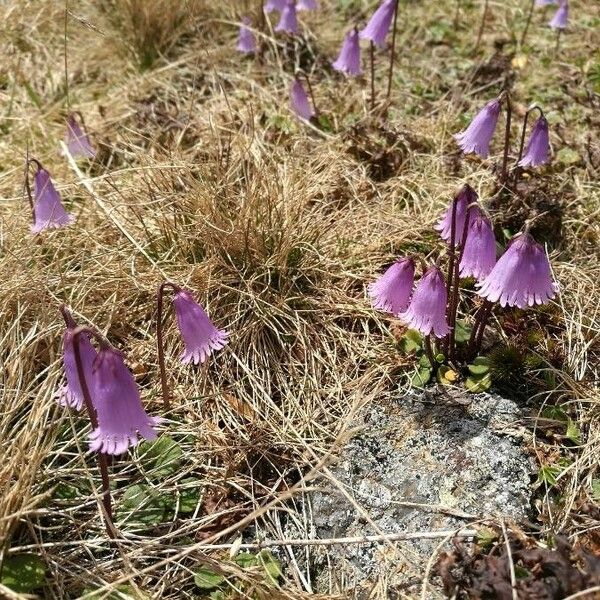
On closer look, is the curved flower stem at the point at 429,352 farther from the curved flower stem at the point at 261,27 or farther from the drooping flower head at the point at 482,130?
the curved flower stem at the point at 261,27

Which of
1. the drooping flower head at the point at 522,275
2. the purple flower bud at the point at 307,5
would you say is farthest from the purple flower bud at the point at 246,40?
the drooping flower head at the point at 522,275

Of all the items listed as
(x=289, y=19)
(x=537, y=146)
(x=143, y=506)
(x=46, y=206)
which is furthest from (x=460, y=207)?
(x=289, y=19)

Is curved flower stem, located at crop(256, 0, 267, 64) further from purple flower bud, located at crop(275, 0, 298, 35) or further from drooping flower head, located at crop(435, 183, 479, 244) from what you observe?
drooping flower head, located at crop(435, 183, 479, 244)

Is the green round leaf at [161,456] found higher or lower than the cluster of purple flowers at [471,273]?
lower

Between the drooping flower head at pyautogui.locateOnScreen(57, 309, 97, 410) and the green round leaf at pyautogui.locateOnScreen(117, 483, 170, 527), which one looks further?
the green round leaf at pyautogui.locateOnScreen(117, 483, 170, 527)

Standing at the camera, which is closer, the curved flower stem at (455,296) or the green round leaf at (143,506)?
the green round leaf at (143,506)

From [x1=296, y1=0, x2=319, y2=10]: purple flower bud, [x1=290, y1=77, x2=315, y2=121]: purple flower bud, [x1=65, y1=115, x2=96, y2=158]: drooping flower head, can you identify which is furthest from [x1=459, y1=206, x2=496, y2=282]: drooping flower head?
[x1=296, y1=0, x2=319, y2=10]: purple flower bud

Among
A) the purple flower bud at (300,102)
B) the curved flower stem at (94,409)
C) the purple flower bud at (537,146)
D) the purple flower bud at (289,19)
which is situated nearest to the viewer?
the curved flower stem at (94,409)
